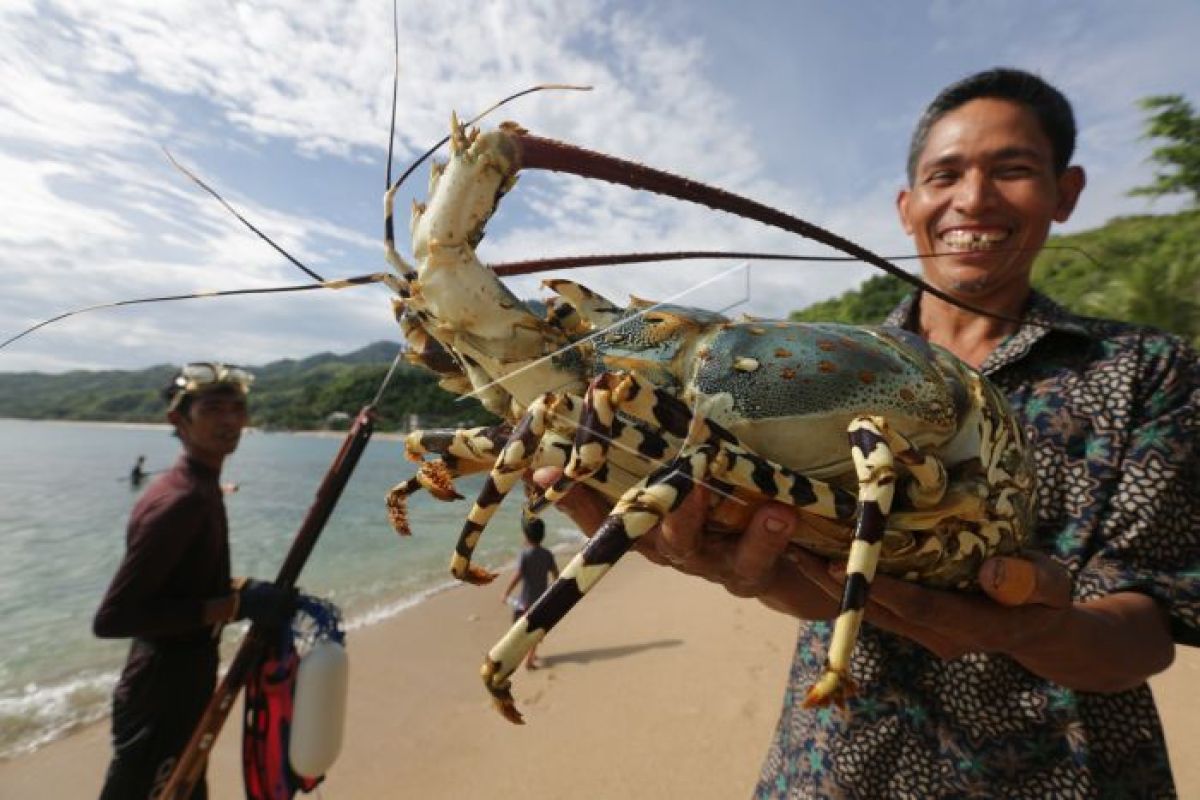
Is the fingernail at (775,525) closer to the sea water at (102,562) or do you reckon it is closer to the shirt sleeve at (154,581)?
the shirt sleeve at (154,581)

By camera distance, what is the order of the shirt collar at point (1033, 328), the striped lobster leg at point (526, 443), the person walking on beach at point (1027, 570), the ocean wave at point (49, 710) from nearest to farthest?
1. the striped lobster leg at point (526, 443)
2. the person walking on beach at point (1027, 570)
3. the shirt collar at point (1033, 328)
4. the ocean wave at point (49, 710)

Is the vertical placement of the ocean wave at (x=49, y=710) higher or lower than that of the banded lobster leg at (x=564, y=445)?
lower

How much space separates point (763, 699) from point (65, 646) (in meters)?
11.5

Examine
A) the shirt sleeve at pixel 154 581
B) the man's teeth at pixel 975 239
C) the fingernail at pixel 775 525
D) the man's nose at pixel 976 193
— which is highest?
the man's nose at pixel 976 193

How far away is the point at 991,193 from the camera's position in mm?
2301

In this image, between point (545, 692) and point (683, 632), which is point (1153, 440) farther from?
point (683, 632)

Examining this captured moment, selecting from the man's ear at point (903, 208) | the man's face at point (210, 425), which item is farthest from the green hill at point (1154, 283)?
the man's face at point (210, 425)

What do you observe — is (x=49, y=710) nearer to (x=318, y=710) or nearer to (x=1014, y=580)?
(x=318, y=710)

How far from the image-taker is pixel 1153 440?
75.5 inches

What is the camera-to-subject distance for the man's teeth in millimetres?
2325

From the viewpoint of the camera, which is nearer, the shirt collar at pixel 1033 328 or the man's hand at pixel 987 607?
the man's hand at pixel 987 607

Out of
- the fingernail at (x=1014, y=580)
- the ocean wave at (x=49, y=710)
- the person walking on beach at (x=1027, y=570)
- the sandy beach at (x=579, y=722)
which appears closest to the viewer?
the fingernail at (x=1014, y=580)

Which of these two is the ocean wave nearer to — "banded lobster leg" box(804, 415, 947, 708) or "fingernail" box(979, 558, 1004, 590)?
"banded lobster leg" box(804, 415, 947, 708)

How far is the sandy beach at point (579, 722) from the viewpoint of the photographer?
5586mm
